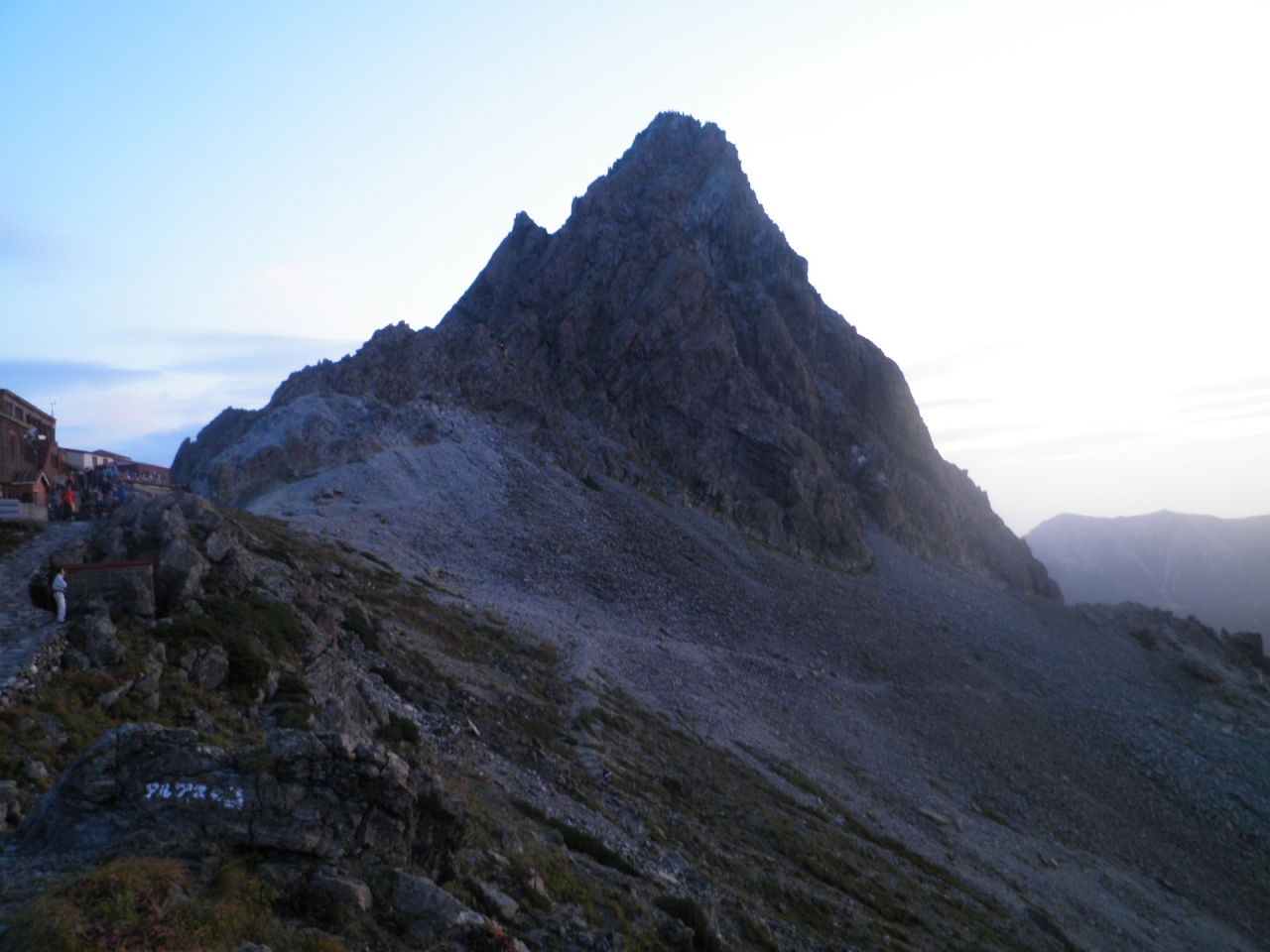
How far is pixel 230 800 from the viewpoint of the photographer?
11.0 m

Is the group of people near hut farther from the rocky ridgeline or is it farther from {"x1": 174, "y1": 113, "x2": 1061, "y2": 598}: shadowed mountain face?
{"x1": 174, "y1": 113, "x2": 1061, "y2": 598}: shadowed mountain face

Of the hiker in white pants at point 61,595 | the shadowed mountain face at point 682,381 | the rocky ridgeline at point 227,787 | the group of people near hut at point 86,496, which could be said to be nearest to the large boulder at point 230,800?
the rocky ridgeline at point 227,787

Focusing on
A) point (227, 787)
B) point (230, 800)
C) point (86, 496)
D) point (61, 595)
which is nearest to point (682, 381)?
point (86, 496)

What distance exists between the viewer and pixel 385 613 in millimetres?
33312

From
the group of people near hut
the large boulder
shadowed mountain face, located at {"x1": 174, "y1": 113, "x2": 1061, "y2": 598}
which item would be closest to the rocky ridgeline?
Result: the large boulder

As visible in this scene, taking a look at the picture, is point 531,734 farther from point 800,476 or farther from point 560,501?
point 800,476

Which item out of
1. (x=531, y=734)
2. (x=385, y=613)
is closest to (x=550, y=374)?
(x=385, y=613)

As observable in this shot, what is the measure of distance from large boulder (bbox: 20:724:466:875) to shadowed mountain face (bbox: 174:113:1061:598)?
181ft

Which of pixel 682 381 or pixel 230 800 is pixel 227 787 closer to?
pixel 230 800

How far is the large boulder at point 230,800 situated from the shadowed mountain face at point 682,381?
5505 centimetres

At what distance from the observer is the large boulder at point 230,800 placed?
412 inches

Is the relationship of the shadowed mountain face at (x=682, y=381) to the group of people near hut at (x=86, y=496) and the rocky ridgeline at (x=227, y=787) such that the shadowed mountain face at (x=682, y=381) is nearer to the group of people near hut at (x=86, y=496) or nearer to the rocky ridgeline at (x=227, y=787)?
the group of people near hut at (x=86, y=496)

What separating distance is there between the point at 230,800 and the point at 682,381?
87081 mm

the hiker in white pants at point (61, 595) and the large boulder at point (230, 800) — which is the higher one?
the hiker in white pants at point (61, 595)
